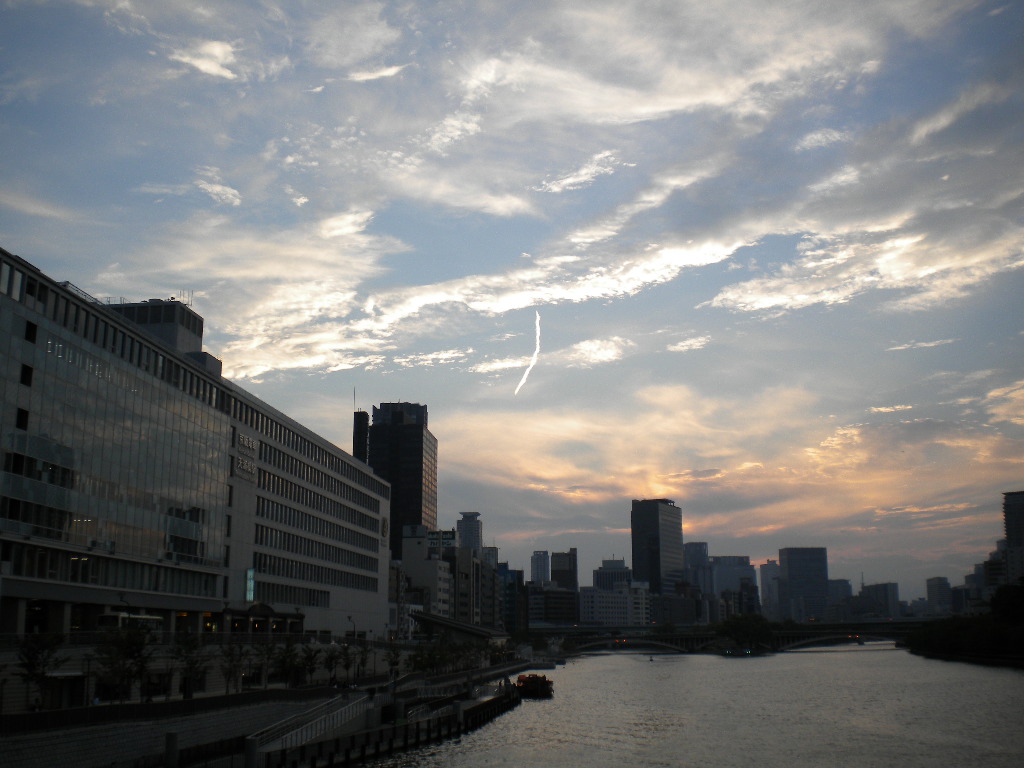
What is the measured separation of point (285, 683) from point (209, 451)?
77.8 feet

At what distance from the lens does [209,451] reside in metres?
92.6

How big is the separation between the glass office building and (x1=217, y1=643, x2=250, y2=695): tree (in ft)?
29.6

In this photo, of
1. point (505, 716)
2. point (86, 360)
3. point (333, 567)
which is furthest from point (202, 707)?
point (333, 567)

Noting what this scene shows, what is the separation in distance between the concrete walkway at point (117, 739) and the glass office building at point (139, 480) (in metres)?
15.6

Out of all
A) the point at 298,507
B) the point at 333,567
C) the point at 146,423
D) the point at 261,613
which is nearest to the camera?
the point at 146,423

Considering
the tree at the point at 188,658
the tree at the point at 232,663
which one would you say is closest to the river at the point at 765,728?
the tree at the point at 232,663

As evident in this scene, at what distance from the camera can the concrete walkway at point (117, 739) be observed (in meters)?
43.2

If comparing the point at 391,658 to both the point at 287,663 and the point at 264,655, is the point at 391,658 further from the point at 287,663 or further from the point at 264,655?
the point at 264,655

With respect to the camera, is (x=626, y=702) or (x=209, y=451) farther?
(x=626, y=702)

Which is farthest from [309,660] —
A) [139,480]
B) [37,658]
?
[37,658]

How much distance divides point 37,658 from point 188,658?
629 inches

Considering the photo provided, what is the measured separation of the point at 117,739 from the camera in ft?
163

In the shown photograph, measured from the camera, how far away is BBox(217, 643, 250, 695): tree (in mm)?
73750

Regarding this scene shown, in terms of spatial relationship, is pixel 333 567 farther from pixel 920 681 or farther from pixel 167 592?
pixel 920 681
